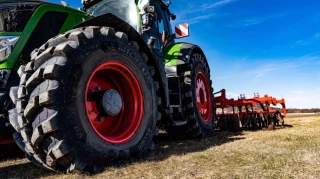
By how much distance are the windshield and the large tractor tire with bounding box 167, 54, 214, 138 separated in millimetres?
1514

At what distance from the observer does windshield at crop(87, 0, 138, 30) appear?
18.7 ft

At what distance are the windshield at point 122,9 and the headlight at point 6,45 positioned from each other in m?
2.52

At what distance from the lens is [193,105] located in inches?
238

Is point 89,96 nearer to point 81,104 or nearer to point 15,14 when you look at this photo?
point 81,104

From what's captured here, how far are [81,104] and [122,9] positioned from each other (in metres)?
3.32

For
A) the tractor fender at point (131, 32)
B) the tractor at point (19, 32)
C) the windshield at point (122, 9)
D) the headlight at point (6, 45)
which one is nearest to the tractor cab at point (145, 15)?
the windshield at point (122, 9)

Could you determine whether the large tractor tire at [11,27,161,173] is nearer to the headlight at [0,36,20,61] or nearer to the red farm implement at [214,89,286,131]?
the headlight at [0,36,20,61]

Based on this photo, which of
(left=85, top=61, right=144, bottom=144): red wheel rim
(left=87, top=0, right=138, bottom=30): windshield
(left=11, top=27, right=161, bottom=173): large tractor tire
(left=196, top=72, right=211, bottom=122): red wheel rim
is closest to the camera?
(left=11, top=27, right=161, bottom=173): large tractor tire

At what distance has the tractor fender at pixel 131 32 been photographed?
12.2ft

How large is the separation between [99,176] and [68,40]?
1.42 metres

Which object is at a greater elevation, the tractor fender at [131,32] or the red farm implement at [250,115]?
the tractor fender at [131,32]

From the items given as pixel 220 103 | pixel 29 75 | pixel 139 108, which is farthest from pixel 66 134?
pixel 220 103

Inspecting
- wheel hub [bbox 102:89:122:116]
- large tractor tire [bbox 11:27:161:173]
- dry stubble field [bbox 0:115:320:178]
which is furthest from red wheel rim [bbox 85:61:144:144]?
dry stubble field [bbox 0:115:320:178]

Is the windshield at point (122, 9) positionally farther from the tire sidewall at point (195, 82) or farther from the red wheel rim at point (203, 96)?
the red wheel rim at point (203, 96)
